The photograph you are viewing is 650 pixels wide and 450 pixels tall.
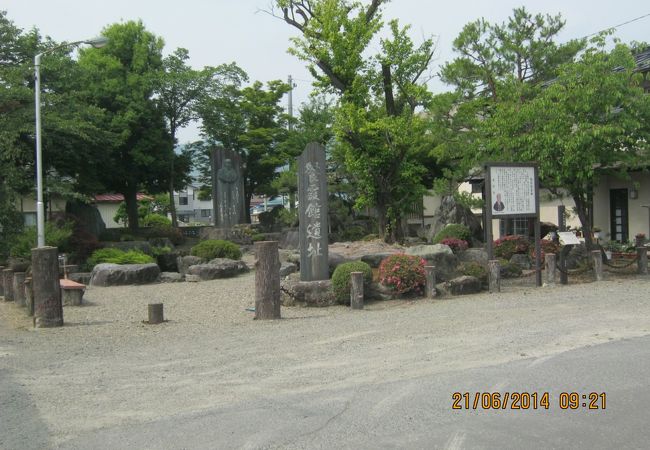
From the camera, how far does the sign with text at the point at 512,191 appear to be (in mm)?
13508

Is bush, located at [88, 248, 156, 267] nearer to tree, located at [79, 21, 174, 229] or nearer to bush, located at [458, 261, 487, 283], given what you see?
tree, located at [79, 21, 174, 229]

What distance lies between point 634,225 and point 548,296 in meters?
9.60

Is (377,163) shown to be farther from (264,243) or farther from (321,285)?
(264,243)

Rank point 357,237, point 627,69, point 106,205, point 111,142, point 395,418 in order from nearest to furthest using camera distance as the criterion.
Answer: point 395,418
point 627,69
point 111,142
point 357,237
point 106,205

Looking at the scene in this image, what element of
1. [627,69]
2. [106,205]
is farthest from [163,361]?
[106,205]

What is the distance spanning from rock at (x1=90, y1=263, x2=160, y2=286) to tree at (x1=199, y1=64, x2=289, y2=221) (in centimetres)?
1444

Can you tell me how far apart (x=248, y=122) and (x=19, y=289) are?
21168 millimetres

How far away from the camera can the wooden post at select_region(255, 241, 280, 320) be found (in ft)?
34.3

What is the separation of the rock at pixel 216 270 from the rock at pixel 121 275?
137cm

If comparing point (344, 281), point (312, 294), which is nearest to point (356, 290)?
point (344, 281)

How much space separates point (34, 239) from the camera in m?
18.9

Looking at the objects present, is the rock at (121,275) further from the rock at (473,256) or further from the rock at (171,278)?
the rock at (473,256)

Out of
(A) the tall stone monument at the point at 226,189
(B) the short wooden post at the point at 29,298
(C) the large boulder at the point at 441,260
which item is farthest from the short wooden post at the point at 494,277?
(A) the tall stone monument at the point at 226,189

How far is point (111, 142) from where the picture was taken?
24688mm
